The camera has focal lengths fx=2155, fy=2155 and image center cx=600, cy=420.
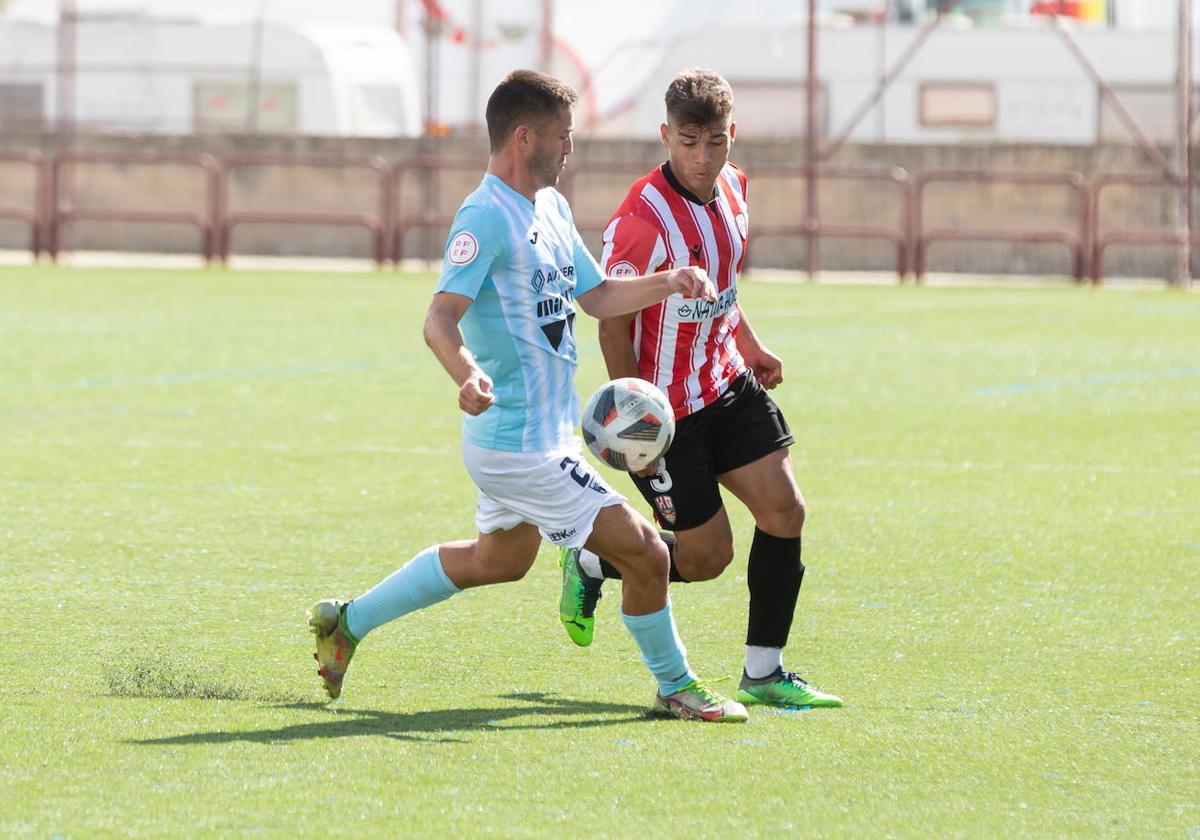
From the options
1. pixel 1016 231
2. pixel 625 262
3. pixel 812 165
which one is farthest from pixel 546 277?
pixel 1016 231

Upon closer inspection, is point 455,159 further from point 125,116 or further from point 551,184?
point 551,184

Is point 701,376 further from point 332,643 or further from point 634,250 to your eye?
point 332,643

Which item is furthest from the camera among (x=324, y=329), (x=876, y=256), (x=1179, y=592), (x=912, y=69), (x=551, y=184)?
(x=912, y=69)

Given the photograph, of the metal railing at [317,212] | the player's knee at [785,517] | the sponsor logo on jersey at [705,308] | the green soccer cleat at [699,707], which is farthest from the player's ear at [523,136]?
the metal railing at [317,212]

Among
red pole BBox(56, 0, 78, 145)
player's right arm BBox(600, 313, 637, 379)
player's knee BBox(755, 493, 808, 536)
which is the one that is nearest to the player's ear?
player's right arm BBox(600, 313, 637, 379)

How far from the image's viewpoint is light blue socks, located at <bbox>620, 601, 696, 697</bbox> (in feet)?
17.8

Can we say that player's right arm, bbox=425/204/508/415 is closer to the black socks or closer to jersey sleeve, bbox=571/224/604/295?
jersey sleeve, bbox=571/224/604/295

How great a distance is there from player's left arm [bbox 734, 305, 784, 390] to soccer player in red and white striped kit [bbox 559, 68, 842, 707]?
170 millimetres

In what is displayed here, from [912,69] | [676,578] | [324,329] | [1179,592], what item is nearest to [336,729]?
[676,578]

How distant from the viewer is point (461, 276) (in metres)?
5.20

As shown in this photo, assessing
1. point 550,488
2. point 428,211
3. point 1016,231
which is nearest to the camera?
point 550,488

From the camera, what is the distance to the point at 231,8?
130 ft

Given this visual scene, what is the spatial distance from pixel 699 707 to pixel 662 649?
18 cm

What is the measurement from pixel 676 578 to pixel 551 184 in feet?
4.50
